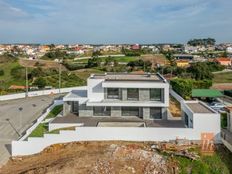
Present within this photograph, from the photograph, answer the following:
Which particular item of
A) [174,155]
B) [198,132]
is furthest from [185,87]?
[174,155]

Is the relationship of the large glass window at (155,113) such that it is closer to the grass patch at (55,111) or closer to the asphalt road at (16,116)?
the grass patch at (55,111)

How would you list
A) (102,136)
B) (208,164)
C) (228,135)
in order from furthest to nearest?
1. (102,136)
2. (228,135)
3. (208,164)

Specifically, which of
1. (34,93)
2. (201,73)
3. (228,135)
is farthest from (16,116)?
(201,73)

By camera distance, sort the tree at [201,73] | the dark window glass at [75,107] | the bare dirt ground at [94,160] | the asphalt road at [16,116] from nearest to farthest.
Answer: the bare dirt ground at [94,160]
the asphalt road at [16,116]
the dark window glass at [75,107]
the tree at [201,73]

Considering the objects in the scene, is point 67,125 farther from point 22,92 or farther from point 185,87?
point 22,92

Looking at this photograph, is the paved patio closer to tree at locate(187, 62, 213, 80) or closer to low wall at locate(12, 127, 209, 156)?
low wall at locate(12, 127, 209, 156)

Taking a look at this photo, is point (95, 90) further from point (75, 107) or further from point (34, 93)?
point (34, 93)

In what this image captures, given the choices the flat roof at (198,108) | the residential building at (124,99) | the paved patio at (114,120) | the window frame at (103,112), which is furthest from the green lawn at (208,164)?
the window frame at (103,112)
